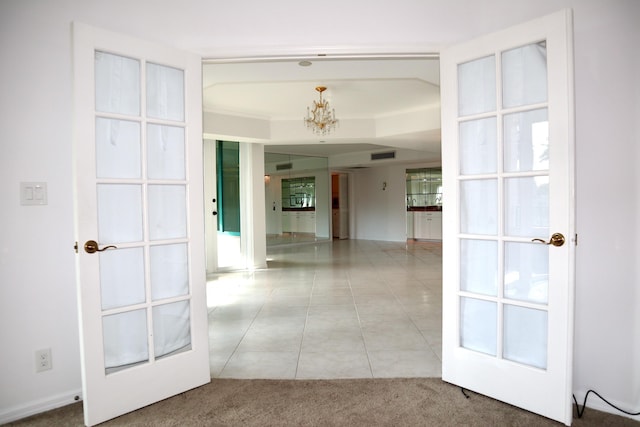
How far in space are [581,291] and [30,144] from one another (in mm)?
3282

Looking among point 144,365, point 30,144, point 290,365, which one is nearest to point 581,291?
point 290,365

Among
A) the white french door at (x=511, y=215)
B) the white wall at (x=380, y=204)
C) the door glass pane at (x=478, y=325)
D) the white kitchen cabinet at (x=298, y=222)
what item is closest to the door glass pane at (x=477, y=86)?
the white french door at (x=511, y=215)

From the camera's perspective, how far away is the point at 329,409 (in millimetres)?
2271

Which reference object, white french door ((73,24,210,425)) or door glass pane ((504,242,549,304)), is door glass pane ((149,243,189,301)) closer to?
white french door ((73,24,210,425))

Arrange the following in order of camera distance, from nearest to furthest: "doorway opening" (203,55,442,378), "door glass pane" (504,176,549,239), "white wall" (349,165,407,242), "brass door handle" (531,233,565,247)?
"brass door handle" (531,233,565,247), "door glass pane" (504,176,549,239), "doorway opening" (203,55,442,378), "white wall" (349,165,407,242)

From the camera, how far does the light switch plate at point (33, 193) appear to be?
2229 millimetres

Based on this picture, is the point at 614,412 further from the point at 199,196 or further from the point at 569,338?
the point at 199,196

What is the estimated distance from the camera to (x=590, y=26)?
2.25 meters

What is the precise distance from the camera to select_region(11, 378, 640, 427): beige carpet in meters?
2.13

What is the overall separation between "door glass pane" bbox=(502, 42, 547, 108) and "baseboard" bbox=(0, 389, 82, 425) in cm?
310

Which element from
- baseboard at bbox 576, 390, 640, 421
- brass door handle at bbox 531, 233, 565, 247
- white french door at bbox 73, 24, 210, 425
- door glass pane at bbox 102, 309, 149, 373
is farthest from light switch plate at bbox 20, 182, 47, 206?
baseboard at bbox 576, 390, 640, 421

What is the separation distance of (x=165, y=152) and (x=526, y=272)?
7.33 ft

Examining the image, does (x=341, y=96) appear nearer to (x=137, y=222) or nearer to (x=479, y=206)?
(x=479, y=206)

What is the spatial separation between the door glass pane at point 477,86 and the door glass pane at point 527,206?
1.58 feet
